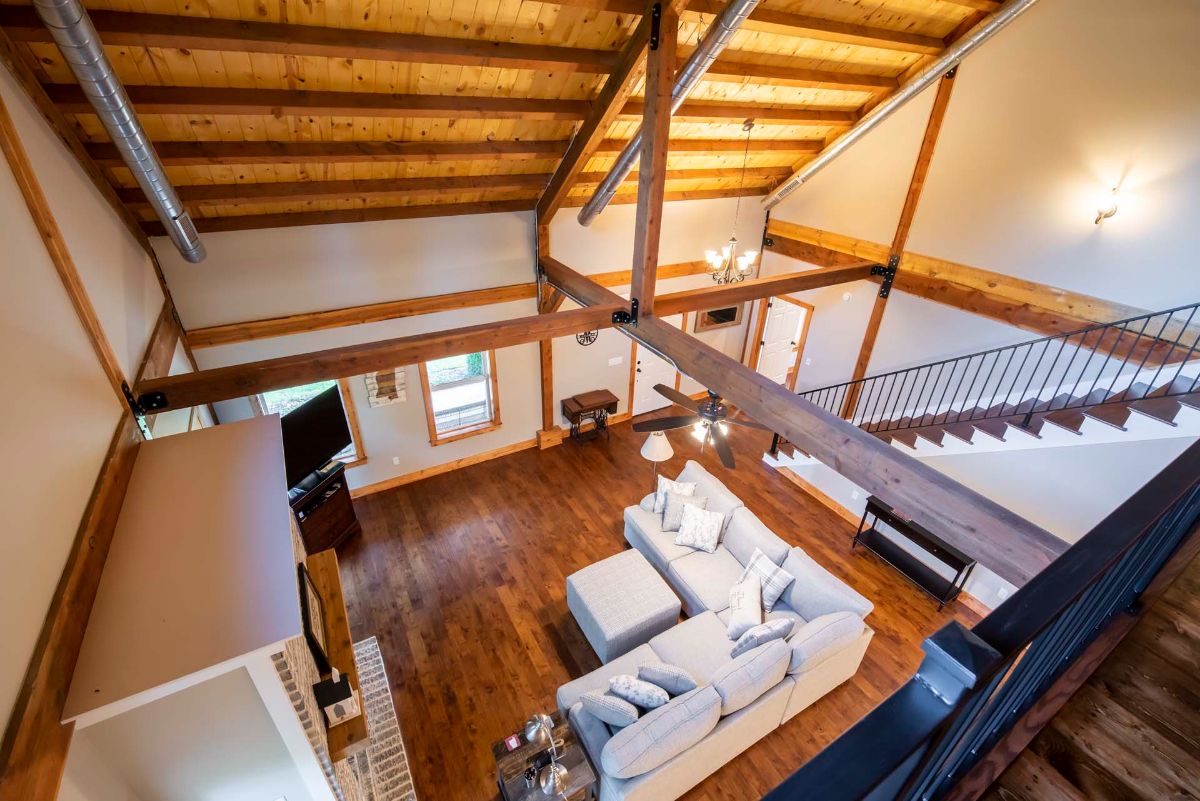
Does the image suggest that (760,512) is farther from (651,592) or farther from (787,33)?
(787,33)

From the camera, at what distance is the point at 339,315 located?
5.69 m

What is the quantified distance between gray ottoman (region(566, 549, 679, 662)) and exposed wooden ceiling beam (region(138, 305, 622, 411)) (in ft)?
7.61

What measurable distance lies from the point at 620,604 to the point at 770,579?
139 centimetres

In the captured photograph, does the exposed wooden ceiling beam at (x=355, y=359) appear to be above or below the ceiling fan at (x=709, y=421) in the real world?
above

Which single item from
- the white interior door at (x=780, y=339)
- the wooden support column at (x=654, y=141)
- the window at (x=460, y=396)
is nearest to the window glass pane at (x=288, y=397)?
the window at (x=460, y=396)

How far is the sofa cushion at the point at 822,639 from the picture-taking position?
3.89 m

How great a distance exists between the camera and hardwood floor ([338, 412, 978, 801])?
160 inches

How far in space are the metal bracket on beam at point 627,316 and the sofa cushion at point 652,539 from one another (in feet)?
7.10

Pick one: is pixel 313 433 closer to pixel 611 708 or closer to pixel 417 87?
pixel 417 87

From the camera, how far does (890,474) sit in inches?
116

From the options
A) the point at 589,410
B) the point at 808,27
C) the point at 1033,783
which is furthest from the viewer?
the point at 589,410

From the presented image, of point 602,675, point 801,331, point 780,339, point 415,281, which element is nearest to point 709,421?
point 602,675

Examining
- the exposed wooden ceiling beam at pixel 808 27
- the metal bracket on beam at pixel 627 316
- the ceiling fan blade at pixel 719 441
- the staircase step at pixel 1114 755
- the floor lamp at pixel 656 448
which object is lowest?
the floor lamp at pixel 656 448

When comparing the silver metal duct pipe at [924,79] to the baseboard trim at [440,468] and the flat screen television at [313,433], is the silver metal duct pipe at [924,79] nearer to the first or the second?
the baseboard trim at [440,468]
